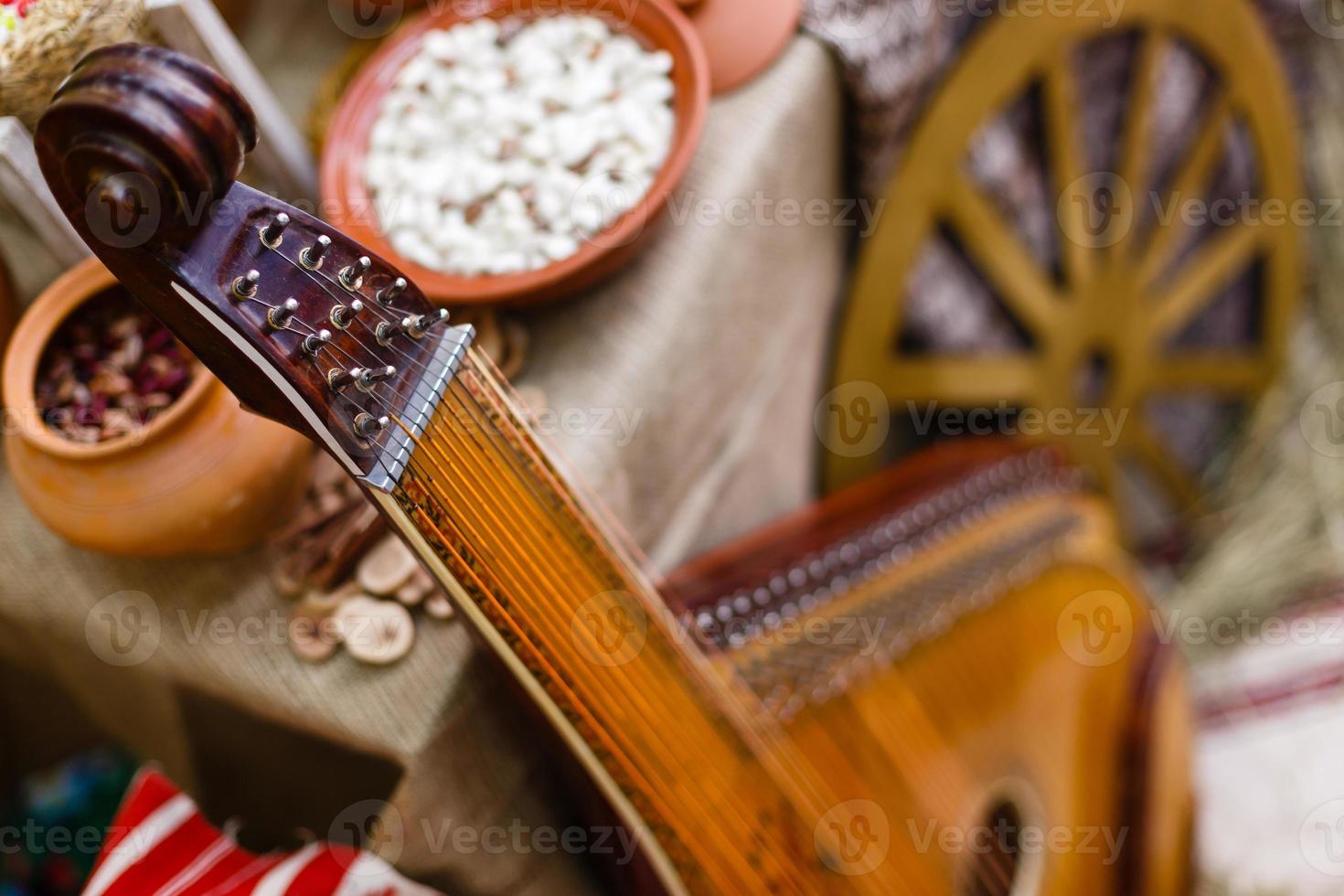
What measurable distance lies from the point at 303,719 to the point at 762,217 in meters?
0.68

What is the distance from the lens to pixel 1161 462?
66.1 inches

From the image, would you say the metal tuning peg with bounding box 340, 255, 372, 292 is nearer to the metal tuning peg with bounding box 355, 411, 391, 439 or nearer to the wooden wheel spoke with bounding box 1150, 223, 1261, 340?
the metal tuning peg with bounding box 355, 411, 391, 439

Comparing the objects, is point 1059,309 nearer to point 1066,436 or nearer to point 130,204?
point 1066,436

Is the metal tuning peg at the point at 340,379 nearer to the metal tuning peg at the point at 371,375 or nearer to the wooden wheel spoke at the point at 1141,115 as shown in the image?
the metal tuning peg at the point at 371,375

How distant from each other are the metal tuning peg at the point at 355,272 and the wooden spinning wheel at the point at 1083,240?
850 millimetres

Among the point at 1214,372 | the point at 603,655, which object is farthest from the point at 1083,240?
the point at 603,655

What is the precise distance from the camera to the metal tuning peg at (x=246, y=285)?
486 millimetres

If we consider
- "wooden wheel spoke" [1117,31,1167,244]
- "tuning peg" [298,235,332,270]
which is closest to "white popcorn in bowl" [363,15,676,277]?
"tuning peg" [298,235,332,270]

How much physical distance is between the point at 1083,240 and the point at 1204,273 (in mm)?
281

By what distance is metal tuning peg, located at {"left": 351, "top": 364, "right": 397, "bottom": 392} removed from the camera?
0.54 m

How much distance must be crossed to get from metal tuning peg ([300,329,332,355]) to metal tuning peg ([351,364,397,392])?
0.08 ft

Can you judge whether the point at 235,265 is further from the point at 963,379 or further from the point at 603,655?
the point at 963,379

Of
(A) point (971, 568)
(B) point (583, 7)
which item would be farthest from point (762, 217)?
(A) point (971, 568)

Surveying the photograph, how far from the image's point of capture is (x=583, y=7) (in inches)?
39.2
